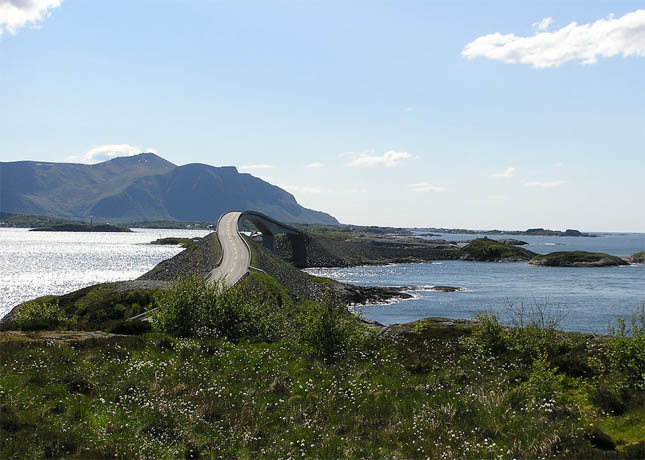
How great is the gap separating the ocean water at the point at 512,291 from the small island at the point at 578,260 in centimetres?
782

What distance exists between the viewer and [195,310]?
28203 mm

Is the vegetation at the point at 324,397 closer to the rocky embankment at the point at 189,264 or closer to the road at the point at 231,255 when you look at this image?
the road at the point at 231,255

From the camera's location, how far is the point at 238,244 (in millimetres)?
115188

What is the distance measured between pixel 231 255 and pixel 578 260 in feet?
462

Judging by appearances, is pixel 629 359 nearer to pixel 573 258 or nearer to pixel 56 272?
pixel 56 272

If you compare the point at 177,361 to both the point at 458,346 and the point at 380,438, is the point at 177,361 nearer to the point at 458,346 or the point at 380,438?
the point at 380,438

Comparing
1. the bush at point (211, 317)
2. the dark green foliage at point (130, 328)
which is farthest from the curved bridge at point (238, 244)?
the bush at point (211, 317)

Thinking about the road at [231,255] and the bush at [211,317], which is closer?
the bush at [211,317]

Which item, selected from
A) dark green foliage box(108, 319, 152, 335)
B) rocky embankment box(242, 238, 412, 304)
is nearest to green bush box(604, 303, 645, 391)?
dark green foliage box(108, 319, 152, 335)

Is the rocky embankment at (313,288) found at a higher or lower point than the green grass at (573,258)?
lower

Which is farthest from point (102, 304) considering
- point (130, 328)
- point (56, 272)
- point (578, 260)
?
point (578, 260)

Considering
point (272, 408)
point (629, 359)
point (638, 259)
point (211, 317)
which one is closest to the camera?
point (272, 408)

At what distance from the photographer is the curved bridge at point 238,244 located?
79875mm

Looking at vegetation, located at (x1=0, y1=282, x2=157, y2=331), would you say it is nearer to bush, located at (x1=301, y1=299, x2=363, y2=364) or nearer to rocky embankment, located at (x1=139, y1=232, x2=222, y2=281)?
rocky embankment, located at (x1=139, y1=232, x2=222, y2=281)
